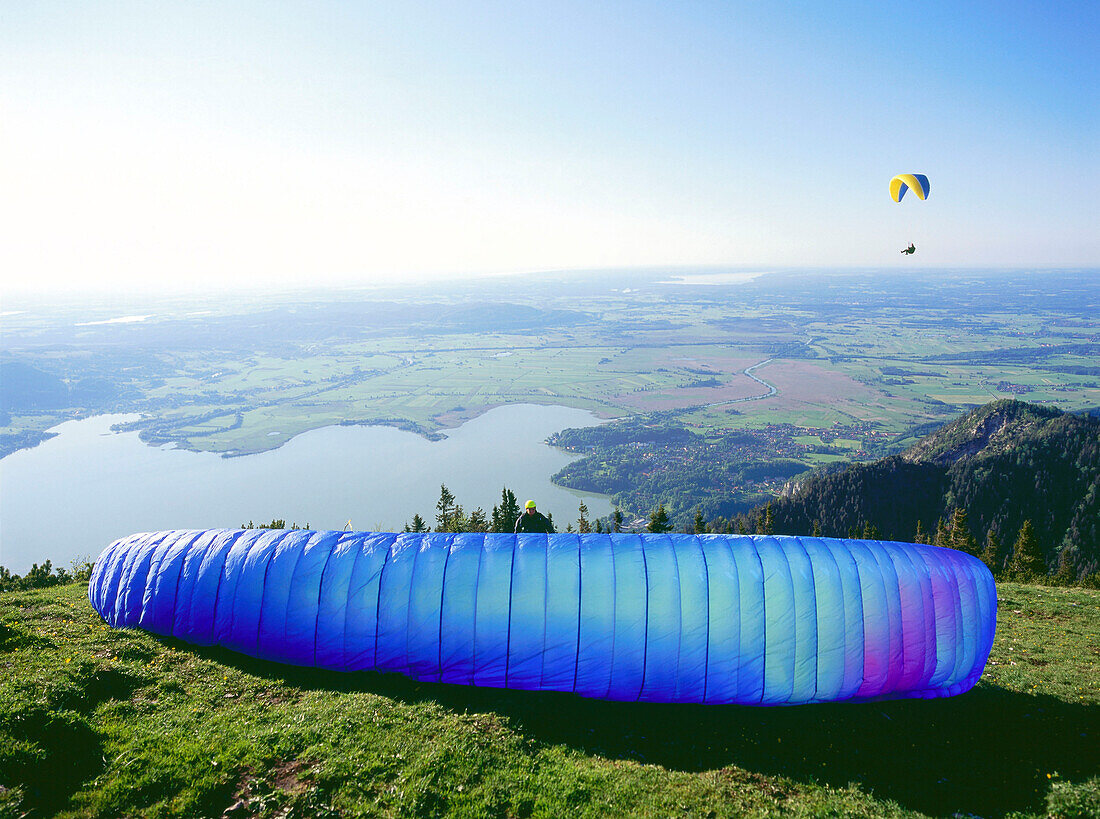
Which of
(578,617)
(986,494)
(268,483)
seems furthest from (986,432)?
(268,483)

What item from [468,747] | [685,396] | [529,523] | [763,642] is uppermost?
[529,523]

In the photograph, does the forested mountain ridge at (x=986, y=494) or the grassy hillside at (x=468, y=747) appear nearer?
the grassy hillside at (x=468, y=747)

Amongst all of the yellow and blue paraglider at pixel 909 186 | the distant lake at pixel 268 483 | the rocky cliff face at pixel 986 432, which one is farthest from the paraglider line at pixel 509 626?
the rocky cliff face at pixel 986 432

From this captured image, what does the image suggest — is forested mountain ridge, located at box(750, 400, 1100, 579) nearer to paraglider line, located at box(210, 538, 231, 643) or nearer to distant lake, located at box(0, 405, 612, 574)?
distant lake, located at box(0, 405, 612, 574)

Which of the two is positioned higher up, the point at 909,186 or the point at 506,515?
the point at 909,186

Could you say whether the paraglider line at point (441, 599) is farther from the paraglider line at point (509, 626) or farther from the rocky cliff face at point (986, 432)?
the rocky cliff face at point (986, 432)

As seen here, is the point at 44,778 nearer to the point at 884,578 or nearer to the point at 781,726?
the point at 781,726

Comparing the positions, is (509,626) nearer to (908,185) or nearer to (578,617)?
(578,617)
